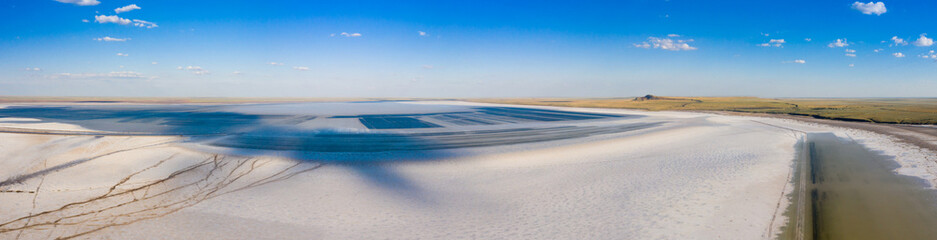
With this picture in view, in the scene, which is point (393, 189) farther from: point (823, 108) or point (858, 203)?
point (823, 108)

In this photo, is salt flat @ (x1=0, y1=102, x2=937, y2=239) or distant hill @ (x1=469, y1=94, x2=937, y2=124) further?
distant hill @ (x1=469, y1=94, x2=937, y2=124)

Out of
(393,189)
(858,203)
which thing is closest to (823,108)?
(858,203)

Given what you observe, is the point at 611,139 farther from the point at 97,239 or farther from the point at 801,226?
the point at 97,239

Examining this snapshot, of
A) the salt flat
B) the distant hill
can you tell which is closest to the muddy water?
the salt flat

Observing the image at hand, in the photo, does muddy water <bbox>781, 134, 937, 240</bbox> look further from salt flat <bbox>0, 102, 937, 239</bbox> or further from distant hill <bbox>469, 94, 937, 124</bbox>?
distant hill <bbox>469, 94, 937, 124</bbox>

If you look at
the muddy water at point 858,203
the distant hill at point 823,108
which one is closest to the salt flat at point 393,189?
the muddy water at point 858,203

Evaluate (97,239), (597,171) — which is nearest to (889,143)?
(597,171)
